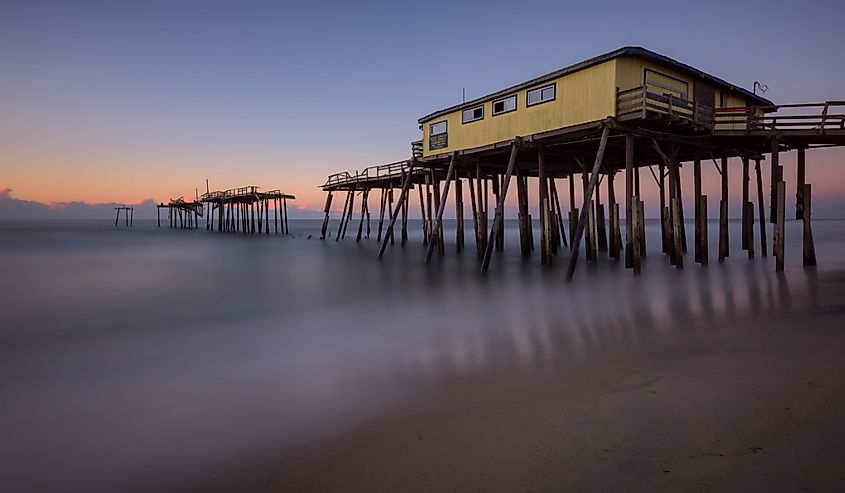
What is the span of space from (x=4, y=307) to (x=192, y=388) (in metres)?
10.9

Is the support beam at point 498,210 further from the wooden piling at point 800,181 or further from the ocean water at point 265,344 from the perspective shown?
the wooden piling at point 800,181

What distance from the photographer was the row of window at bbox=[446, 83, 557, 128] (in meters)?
16.1

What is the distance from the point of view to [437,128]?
22016 millimetres

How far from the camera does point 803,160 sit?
15766mm

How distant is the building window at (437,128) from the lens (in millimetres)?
21516

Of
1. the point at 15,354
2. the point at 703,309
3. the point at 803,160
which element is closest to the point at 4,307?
the point at 15,354

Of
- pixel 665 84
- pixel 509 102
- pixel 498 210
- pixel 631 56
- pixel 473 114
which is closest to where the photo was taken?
pixel 631 56

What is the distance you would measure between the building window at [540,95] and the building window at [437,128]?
539 cm

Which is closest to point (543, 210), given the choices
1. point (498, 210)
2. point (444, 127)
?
point (498, 210)

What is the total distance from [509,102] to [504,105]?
0.26 meters

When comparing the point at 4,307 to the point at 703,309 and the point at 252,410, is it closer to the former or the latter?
the point at 252,410

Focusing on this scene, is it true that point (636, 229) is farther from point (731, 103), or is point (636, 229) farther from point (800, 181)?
point (731, 103)

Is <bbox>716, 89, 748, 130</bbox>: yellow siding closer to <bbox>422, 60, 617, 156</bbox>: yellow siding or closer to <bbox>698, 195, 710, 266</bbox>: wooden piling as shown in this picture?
<bbox>698, 195, 710, 266</bbox>: wooden piling

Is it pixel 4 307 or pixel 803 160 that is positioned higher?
pixel 803 160
